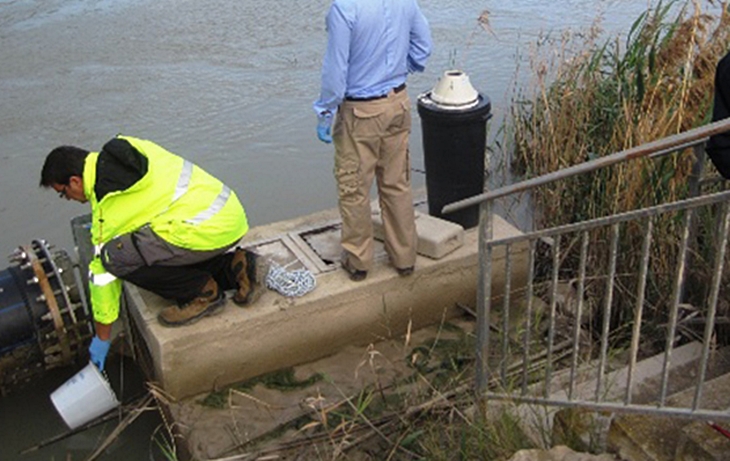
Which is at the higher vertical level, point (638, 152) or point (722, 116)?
point (638, 152)

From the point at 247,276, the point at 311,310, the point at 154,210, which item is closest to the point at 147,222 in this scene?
the point at 154,210

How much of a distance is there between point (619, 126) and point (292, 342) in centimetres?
256

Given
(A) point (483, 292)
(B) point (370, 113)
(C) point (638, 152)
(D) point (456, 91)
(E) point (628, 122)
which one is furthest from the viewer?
(E) point (628, 122)

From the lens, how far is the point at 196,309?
13.8 feet

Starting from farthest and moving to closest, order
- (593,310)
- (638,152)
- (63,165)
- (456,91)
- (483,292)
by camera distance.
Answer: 1. (593,310)
2. (456,91)
3. (63,165)
4. (483,292)
5. (638,152)

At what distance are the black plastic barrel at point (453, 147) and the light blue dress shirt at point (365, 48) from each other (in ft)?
1.62

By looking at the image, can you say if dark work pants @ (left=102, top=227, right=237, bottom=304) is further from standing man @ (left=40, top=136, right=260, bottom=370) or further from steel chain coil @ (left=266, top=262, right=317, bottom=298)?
steel chain coil @ (left=266, top=262, right=317, bottom=298)

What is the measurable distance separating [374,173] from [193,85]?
505 centimetres

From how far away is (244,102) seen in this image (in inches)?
332

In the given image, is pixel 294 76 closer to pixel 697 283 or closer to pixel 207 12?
pixel 207 12

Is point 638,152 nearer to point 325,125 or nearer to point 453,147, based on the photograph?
point 325,125

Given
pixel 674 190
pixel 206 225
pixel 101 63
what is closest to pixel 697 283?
pixel 674 190

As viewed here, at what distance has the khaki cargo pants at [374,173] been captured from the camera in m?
4.17

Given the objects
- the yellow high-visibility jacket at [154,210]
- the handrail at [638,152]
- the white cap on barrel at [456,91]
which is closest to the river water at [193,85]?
the yellow high-visibility jacket at [154,210]
